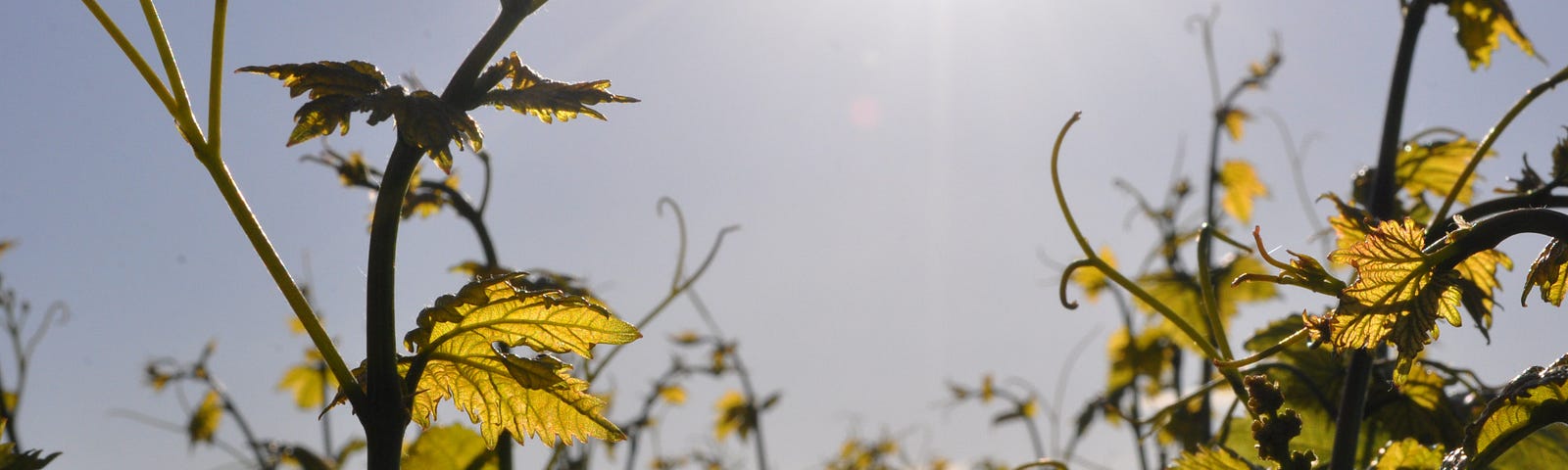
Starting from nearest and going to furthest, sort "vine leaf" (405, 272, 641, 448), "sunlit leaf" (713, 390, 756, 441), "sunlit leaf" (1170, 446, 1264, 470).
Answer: "vine leaf" (405, 272, 641, 448) → "sunlit leaf" (1170, 446, 1264, 470) → "sunlit leaf" (713, 390, 756, 441)

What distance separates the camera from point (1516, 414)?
0.80 metres

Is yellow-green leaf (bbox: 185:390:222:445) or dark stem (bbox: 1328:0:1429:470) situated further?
yellow-green leaf (bbox: 185:390:222:445)

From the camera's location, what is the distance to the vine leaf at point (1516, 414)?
748 millimetres

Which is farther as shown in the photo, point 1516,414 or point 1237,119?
point 1237,119

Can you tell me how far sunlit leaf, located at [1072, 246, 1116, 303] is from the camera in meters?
3.33

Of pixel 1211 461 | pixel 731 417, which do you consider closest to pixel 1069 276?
pixel 1211 461

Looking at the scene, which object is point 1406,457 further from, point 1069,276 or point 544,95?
point 544,95

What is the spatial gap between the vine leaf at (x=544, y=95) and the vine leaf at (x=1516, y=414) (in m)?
0.62

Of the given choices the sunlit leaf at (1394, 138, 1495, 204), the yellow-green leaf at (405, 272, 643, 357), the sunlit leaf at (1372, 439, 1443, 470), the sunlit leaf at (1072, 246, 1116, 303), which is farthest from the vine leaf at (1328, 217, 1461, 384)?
the sunlit leaf at (1072, 246, 1116, 303)

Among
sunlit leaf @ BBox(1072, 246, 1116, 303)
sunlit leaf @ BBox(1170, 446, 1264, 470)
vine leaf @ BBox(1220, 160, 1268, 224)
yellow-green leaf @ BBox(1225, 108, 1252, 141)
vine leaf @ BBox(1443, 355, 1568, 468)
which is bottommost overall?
vine leaf @ BBox(1443, 355, 1568, 468)

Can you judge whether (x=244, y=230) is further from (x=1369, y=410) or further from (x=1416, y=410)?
(x=1416, y=410)

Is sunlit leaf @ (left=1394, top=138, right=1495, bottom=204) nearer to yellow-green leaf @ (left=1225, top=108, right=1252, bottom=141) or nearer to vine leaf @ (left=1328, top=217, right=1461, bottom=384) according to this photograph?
vine leaf @ (left=1328, top=217, right=1461, bottom=384)

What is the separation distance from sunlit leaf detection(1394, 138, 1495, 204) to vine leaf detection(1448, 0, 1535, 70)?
11cm

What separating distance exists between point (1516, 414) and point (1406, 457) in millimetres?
98
